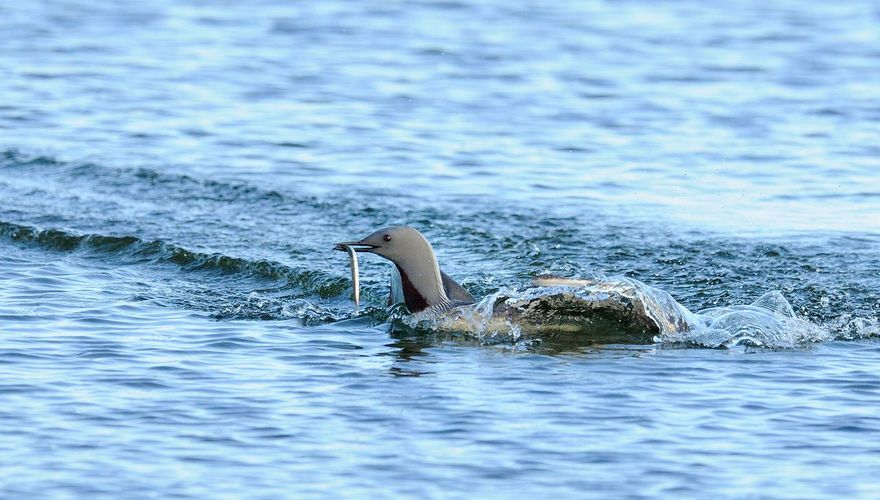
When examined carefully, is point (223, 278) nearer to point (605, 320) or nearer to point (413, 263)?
point (413, 263)

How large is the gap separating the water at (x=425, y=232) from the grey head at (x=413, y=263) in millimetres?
355

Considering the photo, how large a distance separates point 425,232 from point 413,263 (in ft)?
11.9

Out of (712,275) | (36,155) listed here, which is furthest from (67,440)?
(36,155)

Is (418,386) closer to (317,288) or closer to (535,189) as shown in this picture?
(317,288)

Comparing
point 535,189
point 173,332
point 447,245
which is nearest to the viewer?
point 173,332

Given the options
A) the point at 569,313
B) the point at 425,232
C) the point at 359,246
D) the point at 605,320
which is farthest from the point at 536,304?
the point at 425,232

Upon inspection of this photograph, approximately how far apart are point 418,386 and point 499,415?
34.5 inches

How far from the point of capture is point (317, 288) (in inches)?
527

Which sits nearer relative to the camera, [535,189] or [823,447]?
[823,447]

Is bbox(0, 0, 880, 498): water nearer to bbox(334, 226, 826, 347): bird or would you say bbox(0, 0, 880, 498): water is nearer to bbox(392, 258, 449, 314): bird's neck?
bbox(334, 226, 826, 347): bird

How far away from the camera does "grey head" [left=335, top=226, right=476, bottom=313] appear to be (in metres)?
11.9

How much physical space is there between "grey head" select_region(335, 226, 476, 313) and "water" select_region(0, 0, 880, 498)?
14.0 inches

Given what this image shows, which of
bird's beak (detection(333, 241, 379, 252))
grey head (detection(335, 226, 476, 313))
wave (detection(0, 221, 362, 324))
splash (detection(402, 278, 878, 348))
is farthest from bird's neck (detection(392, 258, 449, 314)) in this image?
wave (detection(0, 221, 362, 324))

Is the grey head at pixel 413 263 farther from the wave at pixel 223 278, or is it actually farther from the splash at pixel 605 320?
the wave at pixel 223 278
